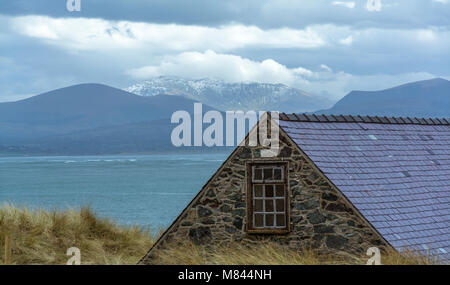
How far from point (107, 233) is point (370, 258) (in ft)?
31.2

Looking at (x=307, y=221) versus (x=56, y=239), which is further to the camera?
(x=56, y=239)

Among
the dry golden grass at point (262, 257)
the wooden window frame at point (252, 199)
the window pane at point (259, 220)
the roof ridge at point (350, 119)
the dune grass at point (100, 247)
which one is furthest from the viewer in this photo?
the roof ridge at point (350, 119)

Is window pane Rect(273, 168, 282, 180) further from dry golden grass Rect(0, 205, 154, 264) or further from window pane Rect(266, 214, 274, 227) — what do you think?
dry golden grass Rect(0, 205, 154, 264)

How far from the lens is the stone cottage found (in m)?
15.0

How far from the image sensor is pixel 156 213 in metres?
74.4

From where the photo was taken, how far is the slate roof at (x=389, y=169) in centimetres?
1518

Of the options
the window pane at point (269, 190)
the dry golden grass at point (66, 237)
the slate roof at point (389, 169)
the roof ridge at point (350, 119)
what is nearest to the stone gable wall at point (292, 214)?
the slate roof at point (389, 169)

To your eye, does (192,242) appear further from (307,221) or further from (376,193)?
(376,193)

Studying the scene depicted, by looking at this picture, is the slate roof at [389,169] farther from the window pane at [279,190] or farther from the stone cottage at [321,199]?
the window pane at [279,190]

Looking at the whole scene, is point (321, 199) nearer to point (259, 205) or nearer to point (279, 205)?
point (279, 205)

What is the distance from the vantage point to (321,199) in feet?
50.0

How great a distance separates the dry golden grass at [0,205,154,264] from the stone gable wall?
11.1 feet

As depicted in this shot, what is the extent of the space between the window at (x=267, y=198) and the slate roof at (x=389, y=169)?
2.61ft
